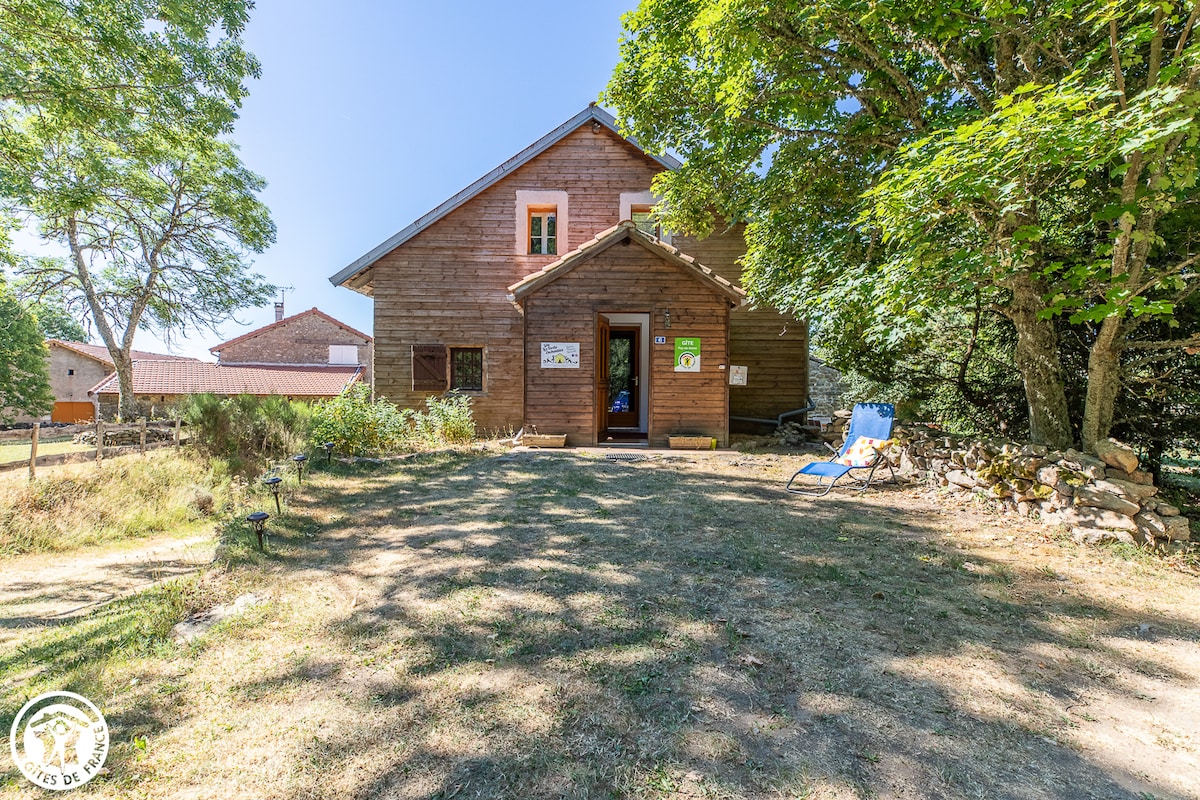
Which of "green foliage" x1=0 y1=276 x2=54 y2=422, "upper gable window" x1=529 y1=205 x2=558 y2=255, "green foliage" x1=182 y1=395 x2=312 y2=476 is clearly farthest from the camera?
"green foliage" x1=0 y1=276 x2=54 y2=422

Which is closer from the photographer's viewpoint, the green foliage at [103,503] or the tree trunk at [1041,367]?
the tree trunk at [1041,367]

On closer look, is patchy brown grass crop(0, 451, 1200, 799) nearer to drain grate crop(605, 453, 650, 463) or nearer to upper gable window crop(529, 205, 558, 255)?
drain grate crop(605, 453, 650, 463)

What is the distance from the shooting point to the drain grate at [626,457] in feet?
27.8

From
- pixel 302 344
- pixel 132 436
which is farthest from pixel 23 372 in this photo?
pixel 132 436

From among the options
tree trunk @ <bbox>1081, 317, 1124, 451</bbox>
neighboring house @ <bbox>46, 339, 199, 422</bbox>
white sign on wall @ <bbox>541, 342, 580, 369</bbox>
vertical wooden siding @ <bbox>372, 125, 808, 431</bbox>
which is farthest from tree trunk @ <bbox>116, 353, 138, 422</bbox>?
tree trunk @ <bbox>1081, 317, 1124, 451</bbox>

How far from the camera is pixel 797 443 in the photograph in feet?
35.6

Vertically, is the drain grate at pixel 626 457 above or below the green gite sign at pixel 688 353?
below

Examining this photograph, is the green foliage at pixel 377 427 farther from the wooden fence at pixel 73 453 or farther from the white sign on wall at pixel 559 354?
the wooden fence at pixel 73 453

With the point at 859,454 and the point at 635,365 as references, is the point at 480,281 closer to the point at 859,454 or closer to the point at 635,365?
the point at 635,365

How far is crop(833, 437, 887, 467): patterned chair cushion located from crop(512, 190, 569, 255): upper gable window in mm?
8036

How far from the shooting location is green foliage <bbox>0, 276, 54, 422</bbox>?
77.7 feet

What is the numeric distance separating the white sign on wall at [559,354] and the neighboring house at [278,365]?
22015mm

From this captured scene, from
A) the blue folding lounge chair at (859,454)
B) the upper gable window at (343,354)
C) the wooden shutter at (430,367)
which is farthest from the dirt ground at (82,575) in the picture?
the upper gable window at (343,354)

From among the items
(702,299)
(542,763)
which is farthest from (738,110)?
(542,763)
